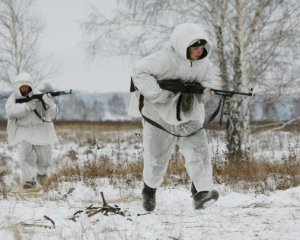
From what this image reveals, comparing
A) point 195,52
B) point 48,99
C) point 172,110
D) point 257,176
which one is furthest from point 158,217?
point 48,99

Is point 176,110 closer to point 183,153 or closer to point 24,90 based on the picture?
point 183,153

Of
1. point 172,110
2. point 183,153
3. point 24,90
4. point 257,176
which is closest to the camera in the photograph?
point 172,110

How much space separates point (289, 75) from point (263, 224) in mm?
7736

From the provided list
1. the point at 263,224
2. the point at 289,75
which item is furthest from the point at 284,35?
the point at 263,224

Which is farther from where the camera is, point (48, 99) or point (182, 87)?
point (48, 99)

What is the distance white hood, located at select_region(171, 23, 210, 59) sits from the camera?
14.5 feet

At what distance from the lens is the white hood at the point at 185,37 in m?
4.41

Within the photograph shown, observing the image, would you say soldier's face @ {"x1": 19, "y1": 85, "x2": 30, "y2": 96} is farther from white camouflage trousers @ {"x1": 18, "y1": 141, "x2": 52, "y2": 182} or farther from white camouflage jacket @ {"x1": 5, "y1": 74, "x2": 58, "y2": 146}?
white camouflage trousers @ {"x1": 18, "y1": 141, "x2": 52, "y2": 182}

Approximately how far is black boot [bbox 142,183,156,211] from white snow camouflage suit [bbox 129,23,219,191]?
0.17 ft

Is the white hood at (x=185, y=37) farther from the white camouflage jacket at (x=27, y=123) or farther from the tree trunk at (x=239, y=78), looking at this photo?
the tree trunk at (x=239, y=78)

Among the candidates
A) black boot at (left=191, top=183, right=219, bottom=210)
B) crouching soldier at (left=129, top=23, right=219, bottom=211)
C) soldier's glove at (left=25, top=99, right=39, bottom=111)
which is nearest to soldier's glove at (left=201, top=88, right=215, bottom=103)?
crouching soldier at (left=129, top=23, right=219, bottom=211)

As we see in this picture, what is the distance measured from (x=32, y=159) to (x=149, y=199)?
365 centimetres

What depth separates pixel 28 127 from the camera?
811cm

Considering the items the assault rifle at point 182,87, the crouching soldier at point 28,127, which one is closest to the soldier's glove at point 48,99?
the crouching soldier at point 28,127
